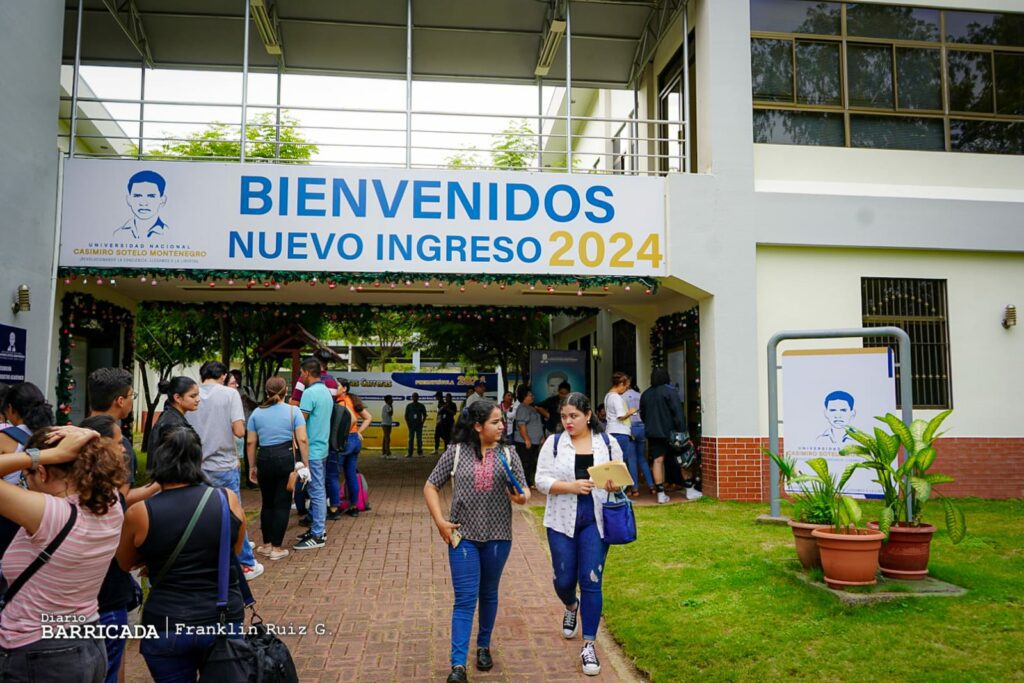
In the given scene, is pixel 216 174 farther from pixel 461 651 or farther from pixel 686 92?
pixel 461 651

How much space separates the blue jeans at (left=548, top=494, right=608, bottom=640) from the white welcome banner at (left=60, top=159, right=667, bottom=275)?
20.8 feet

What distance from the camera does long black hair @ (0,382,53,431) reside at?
3.94m

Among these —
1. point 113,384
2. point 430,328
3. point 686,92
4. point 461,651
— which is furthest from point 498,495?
point 430,328

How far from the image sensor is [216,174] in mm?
10156

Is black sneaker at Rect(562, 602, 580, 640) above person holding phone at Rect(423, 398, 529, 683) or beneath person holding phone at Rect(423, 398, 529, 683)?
beneath

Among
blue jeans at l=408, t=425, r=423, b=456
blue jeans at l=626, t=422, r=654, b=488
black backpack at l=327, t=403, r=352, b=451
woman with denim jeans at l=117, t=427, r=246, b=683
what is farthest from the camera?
blue jeans at l=408, t=425, r=423, b=456

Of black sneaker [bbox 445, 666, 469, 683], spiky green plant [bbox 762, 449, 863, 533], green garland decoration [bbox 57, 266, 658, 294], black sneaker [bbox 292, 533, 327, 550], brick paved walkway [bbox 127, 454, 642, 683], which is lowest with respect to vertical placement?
brick paved walkway [bbox 127, 454, 642, 683]

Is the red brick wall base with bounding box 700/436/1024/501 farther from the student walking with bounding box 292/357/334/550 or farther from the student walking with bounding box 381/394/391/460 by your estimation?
the student walking with bounding box 381/394/391/460

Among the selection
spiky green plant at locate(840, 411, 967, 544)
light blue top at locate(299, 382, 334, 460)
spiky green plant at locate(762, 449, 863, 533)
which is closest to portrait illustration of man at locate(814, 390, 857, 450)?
spiky green plant at locate(840, 411, 967, 544)

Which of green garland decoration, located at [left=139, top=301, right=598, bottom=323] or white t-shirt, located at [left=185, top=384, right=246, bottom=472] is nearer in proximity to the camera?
white t-shirt, located at [left=185, top=384, right=246, bottom=472]

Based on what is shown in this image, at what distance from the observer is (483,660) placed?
14.9 feet

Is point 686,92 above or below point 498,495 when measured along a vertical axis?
above

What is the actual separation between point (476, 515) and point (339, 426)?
4.70m

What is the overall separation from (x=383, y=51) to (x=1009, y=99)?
10.4 metres
